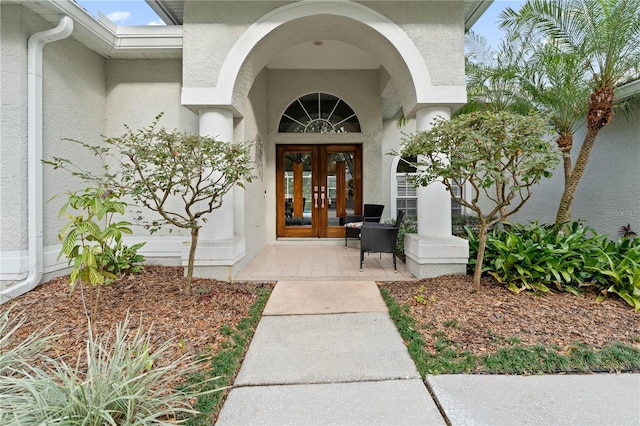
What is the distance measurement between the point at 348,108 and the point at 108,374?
24.4 ft

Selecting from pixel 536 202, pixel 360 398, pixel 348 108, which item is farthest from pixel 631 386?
pixel 536 202

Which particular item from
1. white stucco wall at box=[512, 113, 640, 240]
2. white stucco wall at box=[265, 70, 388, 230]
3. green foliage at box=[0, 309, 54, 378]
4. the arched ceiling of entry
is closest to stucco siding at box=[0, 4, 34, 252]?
green foliage at box=[0, 309, 54, 378]

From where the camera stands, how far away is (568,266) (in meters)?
3.96

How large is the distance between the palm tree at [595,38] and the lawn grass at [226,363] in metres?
5.99

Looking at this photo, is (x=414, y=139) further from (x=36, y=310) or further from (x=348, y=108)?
(x=36, y=310)

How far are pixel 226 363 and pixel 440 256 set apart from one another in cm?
326

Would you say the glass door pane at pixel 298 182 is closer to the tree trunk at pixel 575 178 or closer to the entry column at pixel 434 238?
the entry column at pixel 434 238

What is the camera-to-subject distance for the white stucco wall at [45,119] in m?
3.93

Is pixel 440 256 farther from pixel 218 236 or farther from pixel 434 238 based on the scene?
pixel 218 236

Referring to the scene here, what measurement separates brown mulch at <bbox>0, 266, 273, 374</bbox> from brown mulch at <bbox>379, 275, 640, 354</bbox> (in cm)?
203

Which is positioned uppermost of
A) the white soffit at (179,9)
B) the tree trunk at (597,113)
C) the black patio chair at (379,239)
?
the white soffit at (179,9)

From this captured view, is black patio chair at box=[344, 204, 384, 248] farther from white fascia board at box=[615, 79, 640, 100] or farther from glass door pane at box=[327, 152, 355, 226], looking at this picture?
white fascia board at box=[615, 79, 640, 100]

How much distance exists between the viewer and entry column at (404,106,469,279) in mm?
4523

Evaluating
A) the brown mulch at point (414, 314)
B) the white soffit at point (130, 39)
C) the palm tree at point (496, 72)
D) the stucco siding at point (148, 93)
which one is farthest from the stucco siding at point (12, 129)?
the palm tree at point (496, 72)
